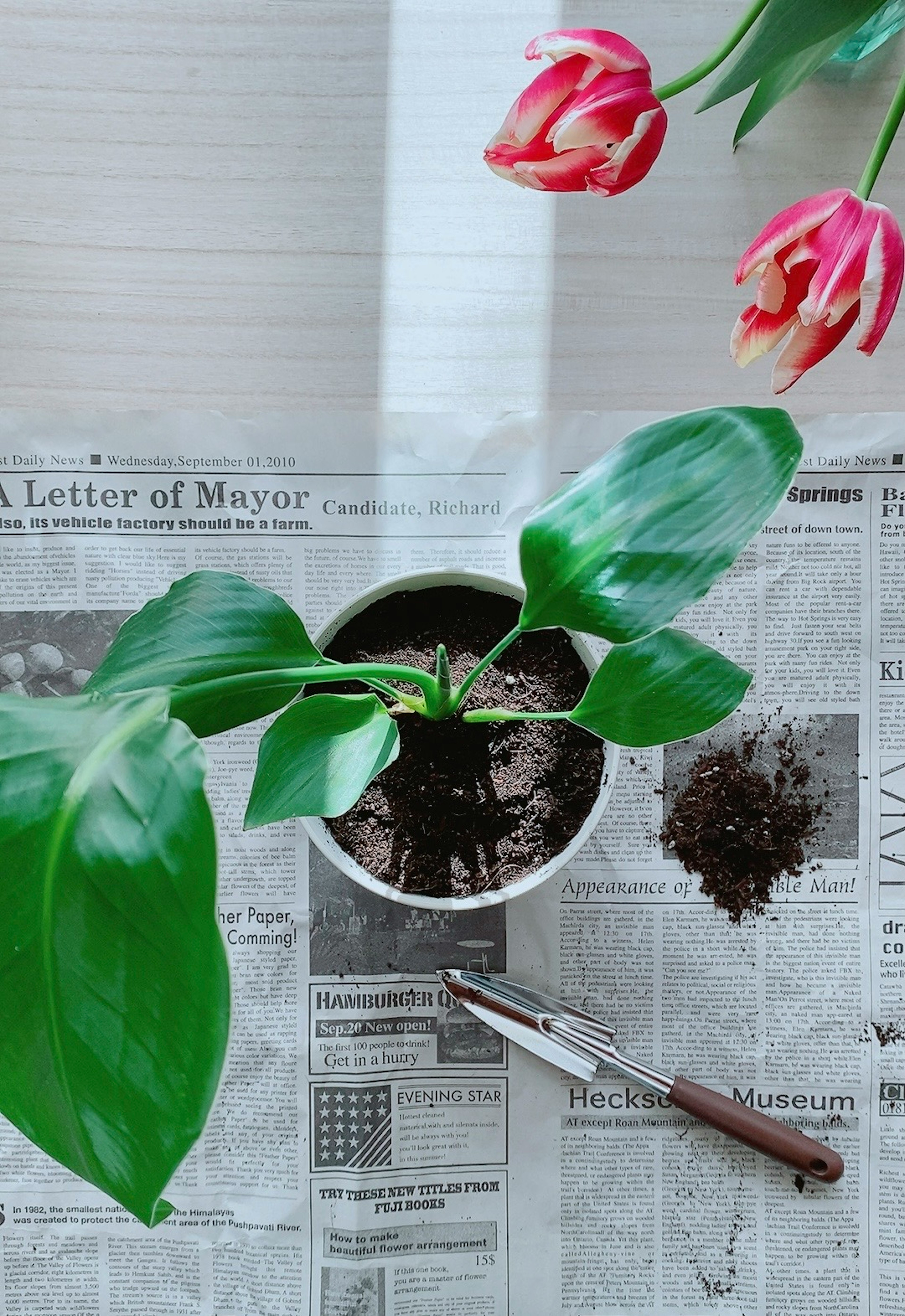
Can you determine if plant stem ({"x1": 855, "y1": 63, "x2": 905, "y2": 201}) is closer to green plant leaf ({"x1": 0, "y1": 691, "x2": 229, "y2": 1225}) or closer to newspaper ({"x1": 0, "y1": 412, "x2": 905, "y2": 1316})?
newspaper ({"x1": 0, "y1": 412, "x2": 905, "y2": 1316})

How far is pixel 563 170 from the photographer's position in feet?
1.59

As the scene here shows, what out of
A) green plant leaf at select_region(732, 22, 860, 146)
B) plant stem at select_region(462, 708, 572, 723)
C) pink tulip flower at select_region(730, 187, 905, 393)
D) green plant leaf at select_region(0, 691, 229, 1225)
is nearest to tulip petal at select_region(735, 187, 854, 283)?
pink tulip flower at select_region(730, 187, 905, 393)

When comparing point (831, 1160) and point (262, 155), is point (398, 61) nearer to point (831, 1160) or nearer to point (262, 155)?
point (262, 155)

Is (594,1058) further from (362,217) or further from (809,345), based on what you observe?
(362,217)

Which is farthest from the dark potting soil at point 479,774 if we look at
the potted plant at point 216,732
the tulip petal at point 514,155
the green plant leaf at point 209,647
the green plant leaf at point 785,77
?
the green plant leaf at point 785,77

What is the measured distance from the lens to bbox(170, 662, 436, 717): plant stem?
0.40m

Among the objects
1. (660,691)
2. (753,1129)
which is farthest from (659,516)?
(753,1129)

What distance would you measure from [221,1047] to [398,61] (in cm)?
57

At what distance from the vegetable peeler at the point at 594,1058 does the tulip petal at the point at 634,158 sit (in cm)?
45

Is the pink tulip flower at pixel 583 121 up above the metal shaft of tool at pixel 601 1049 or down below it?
above

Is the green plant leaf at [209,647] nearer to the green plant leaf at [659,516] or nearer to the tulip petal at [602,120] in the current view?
the green plant leaf at [659,516]

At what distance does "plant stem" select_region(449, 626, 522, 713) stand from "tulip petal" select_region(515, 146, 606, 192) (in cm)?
21

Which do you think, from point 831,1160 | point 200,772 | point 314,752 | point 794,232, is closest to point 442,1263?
point 831,1160

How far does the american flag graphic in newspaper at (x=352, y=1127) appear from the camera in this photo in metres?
0.63
